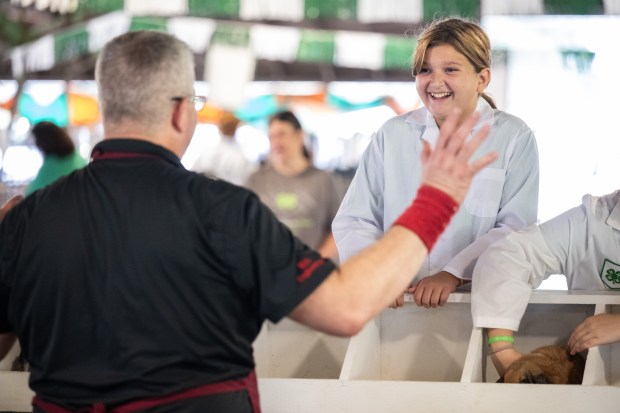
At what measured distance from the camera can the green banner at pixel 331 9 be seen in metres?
5.75

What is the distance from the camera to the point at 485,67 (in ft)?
7.85

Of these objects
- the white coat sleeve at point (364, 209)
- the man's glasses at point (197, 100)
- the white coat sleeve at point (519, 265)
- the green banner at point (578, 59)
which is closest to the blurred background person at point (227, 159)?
the green banner at point (578, 59)

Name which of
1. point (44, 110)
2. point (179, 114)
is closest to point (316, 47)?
point (44, 110)

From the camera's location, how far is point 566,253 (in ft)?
6.99

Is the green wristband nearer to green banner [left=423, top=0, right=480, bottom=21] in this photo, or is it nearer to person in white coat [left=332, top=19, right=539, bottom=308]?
person in white coat [left=332, top=19, right=539, bottom=308]

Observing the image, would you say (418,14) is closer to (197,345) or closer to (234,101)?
(234,101)

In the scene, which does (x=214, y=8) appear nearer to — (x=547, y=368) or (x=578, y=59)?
(x=578, y=59)

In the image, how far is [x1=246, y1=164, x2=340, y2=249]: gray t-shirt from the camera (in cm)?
478

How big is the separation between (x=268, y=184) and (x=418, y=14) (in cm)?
146

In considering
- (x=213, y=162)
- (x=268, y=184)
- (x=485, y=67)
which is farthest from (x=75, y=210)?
(x=213, y=162)

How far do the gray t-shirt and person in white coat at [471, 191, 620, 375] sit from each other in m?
2.65

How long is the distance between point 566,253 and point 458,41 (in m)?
0.57

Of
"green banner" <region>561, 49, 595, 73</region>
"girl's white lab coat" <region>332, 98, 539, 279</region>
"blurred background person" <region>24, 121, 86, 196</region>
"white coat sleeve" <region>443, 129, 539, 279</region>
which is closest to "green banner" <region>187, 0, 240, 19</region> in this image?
"blurred background person" <region>24, 121, 86, 196</region>

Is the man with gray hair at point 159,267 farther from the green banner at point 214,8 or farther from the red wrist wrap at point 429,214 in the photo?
the green banner at point 214,8
